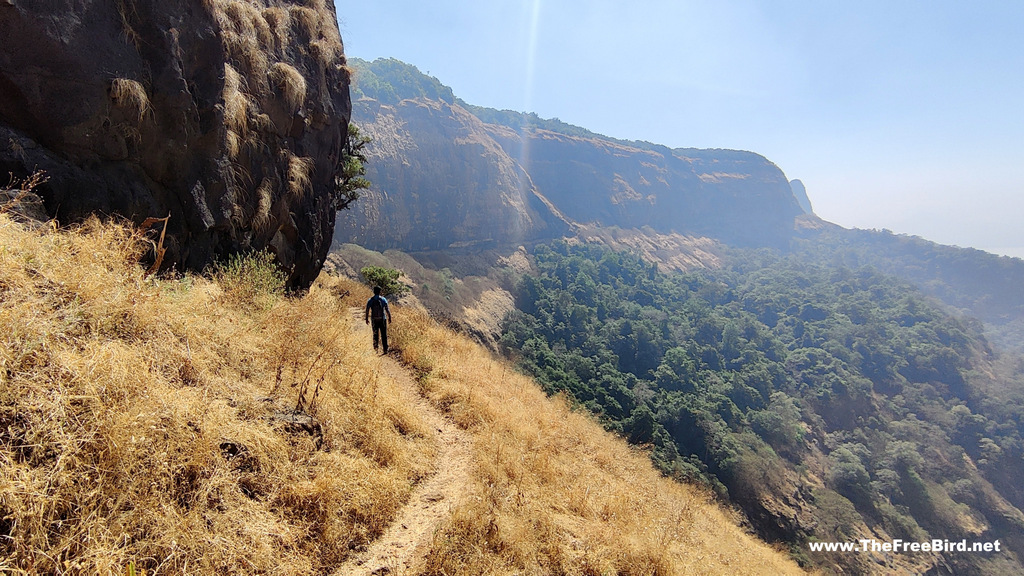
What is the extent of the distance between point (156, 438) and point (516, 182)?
3516 inches

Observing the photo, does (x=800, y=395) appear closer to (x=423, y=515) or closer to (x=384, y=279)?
(x=384, y=279)

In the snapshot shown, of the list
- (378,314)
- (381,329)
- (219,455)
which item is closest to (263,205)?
(378,314)

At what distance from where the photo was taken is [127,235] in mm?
4359

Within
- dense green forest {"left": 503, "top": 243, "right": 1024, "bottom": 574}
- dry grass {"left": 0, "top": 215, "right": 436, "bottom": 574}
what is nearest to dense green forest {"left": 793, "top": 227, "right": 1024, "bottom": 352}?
dense green forest {"left": 503, "top": 243, "right": 1024, "bottom": 574}

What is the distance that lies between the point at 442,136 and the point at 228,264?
263 ft

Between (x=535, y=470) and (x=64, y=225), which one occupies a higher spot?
(x=64, y=225)

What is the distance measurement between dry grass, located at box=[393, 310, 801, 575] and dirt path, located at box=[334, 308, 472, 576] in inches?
6.1

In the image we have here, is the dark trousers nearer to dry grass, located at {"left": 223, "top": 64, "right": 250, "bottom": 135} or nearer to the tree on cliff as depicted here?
dry grass, located at {"left": 223, "top": 64, "right": 250, "bottom": 135}

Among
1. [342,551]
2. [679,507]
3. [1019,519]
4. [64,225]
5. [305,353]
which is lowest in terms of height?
[1019,519]

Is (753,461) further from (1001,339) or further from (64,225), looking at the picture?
(1001,339)

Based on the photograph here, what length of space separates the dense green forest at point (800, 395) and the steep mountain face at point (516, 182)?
57.5ft

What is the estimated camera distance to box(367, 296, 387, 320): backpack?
7547 mm

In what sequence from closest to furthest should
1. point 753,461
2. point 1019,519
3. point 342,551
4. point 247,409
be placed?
point 342,551 → point 247,409 → point 753,461 → point 1019,519

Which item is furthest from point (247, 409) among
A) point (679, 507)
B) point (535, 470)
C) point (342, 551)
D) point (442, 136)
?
point (442, 136)
